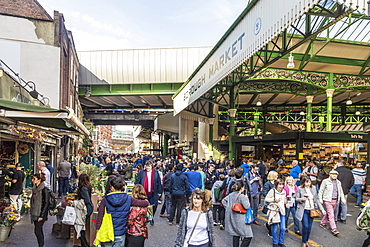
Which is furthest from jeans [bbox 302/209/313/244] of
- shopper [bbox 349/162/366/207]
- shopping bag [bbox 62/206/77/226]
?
shopper [bbox 349/162/366/207]

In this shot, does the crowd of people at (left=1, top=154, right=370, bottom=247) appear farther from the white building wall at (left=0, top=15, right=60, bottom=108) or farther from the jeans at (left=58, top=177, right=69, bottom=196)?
the white building wall at (left=0, top=15, right=60, bottom=108)

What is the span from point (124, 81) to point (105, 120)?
20.0 meters

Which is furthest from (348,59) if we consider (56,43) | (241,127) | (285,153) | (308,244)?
(241,127)

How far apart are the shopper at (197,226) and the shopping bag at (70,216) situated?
9.85ft

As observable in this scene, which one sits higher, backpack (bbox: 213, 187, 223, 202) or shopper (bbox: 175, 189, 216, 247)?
shopper (bbox: 175, 189, 216, 247)

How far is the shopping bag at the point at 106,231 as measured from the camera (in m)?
4.71

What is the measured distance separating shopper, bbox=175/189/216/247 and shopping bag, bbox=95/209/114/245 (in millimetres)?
1023

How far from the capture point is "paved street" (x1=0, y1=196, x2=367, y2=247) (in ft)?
24.3

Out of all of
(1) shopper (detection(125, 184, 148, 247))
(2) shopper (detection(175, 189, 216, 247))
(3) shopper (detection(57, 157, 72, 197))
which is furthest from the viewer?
(3) shopper (detection(57, 157, 72, 197))

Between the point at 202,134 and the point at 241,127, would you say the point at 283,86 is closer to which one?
the point at 202,134

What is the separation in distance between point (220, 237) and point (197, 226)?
12.7ft

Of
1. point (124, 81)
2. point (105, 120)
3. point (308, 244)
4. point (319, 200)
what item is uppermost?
point (124, 81)

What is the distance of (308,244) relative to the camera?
7.42 metres

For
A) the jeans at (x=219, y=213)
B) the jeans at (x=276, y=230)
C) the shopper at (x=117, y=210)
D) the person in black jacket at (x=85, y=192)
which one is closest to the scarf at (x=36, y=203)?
the person in black jacket at (x=85, y=192)
